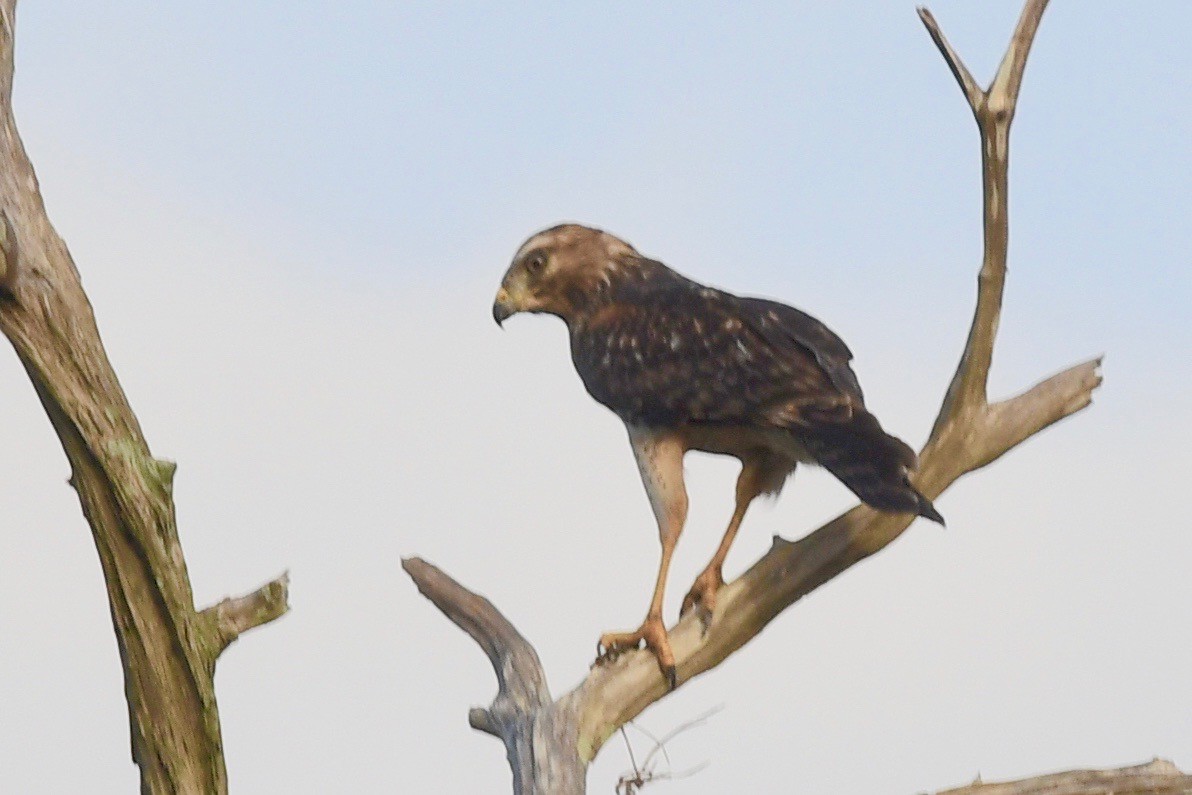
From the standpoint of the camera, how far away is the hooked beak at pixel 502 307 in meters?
6.19

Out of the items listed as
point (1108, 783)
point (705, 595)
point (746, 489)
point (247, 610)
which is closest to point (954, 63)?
point (746, 489)

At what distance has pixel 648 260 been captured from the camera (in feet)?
20.3

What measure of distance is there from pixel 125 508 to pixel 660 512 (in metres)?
1.96

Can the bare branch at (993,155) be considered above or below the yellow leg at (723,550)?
above

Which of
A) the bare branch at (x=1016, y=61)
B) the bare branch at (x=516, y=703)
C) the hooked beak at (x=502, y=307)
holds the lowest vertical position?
the bare branch at (x=516, y=703)

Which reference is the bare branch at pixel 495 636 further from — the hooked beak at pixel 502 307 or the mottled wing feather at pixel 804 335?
the mottled wing feather at pixel 804 335

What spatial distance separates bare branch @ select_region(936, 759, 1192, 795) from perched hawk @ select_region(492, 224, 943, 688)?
1088mm

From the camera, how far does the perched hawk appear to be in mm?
4898

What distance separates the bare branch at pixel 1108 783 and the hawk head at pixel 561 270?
96.5 inches

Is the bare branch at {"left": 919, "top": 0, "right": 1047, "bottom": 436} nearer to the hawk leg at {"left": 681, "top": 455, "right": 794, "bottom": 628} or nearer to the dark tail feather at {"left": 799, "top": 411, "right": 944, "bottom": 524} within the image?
the dark tail feather at {"left": 799, "top": 411, "right": 944, "bottom": 524}

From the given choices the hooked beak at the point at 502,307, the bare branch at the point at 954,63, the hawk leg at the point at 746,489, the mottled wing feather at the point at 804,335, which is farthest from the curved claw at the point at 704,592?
the bare branch at the point at 954,63

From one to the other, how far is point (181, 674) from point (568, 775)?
1.35 m

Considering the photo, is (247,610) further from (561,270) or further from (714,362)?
(561,270)

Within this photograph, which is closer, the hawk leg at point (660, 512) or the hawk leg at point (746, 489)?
the hawk leg at point (660, 512)
